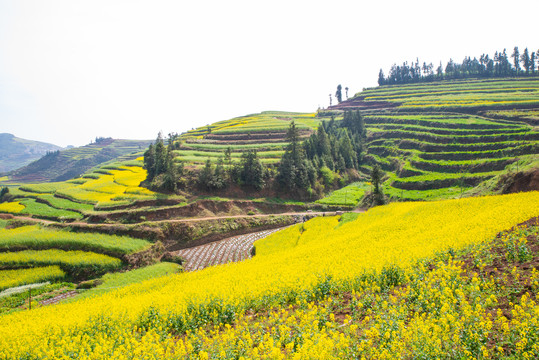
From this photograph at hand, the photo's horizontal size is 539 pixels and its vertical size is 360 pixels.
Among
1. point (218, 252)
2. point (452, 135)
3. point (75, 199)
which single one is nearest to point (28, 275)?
point (218, 252)

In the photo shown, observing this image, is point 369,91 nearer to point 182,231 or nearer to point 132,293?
point 182,231

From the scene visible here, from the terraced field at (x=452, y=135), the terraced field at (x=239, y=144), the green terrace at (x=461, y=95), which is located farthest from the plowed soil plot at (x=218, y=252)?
the green terrace at (x=461, y=95)

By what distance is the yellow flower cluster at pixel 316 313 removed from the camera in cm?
827

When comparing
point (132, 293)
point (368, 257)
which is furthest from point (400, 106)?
point (132, 293)

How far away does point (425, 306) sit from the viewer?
10.6m

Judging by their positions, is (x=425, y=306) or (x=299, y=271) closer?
(x=425, y=306)

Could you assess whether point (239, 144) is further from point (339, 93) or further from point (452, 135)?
point (339, 93)

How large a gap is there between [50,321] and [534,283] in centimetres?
2413

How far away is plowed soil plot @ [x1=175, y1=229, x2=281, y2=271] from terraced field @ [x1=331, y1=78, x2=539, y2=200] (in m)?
32.8

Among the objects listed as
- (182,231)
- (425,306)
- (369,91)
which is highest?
(369,91)

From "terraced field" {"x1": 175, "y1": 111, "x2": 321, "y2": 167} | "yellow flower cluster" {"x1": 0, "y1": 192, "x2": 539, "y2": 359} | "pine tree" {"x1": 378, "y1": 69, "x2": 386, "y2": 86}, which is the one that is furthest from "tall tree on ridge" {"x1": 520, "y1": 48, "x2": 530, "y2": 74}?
"yellow flower cluster" {"x1": 0, "y1": 192, "x2": 539, "y2": 359}

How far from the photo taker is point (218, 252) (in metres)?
40.2

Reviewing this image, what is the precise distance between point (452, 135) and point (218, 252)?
68.8 m

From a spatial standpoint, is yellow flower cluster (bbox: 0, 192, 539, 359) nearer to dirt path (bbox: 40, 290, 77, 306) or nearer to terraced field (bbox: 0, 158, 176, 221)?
dirt path (bbox: 40, 290, 77, 306)
